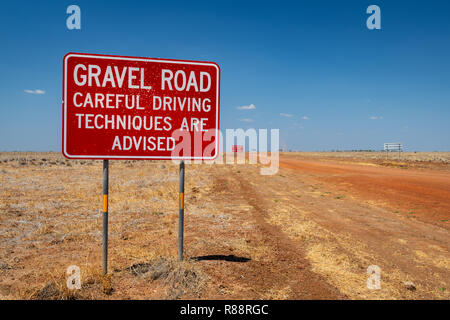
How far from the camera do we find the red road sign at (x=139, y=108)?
466cm

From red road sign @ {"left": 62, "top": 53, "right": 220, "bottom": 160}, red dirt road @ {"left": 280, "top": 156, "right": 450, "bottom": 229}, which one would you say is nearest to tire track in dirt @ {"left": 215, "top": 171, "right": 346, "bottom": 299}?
red road sign @ {"left": 62, "top": 53, "right": 220, "bottom": 160}

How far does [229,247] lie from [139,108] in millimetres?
3427

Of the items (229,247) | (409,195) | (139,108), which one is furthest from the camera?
(409,195)

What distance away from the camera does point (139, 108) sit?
4918 mm

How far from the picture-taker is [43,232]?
24.3ft

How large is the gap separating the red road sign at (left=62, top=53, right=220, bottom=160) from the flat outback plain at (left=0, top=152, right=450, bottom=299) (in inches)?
77.7

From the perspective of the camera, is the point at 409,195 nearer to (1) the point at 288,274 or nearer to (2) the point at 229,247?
(2) the point at 229,247

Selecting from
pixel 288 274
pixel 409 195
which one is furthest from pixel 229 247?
Result: pixel 409 195

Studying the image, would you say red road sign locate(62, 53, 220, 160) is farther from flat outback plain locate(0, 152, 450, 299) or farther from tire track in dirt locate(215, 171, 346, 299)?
tire track in dirt locate(215, 171, 346, 299)

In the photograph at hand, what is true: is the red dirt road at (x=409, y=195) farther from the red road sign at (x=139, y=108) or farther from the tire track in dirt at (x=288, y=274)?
the red road sign at (x=139, y=108)

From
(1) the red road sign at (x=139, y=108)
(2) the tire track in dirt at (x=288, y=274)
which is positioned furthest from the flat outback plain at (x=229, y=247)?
(1) the red road sign at (x=139, y=108)
